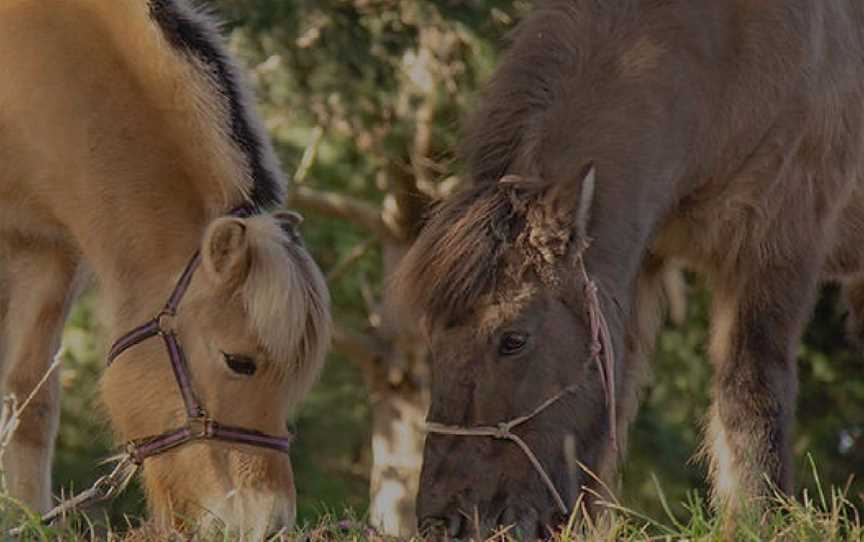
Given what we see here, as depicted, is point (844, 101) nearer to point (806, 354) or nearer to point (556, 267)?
point (556, 267)

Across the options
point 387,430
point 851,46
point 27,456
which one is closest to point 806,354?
point 387,430

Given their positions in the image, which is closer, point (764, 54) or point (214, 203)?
point (214, 203)

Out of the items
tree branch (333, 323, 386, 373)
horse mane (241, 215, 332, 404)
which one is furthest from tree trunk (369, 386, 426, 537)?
horse mane (241, 215, 332, 404)

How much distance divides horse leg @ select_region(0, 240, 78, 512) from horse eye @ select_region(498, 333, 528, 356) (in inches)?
82.7

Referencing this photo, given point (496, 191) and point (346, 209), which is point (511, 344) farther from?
point (346, 209)

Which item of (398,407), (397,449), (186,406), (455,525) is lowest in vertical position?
(397,449)

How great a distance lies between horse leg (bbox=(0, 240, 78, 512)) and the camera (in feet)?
22.9

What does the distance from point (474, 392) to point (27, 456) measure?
205cm

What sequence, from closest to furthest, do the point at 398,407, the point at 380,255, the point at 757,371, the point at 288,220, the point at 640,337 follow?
the point at 288,220 < the point at 757,371 < the point at 640,337 < the point at 398,407 < the point at 380,255

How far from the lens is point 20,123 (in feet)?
21.2

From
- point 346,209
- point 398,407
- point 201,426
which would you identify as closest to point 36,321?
point 201,426

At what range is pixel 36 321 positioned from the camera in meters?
7.10

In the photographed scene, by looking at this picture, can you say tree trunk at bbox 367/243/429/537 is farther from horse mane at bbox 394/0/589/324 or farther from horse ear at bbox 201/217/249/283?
horse ear at bbox 201/217/249/283

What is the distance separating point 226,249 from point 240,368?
1.23 feet
